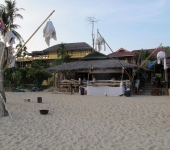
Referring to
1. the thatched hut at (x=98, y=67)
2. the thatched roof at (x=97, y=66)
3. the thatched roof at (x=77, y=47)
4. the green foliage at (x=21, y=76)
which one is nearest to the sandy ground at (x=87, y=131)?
the thatched hut at (x=98, y=67)

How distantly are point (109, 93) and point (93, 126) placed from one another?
9512 mm

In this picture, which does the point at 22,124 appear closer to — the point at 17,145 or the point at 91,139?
the point at 17,145

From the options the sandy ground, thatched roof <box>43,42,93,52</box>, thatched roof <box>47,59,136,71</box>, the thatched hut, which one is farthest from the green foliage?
the sandy ground

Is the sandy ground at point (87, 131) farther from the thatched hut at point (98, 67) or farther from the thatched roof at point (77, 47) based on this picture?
the thatched roof at point (77, 47)

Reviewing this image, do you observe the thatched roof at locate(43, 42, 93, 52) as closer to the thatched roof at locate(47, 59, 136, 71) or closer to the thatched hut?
the thatched hut

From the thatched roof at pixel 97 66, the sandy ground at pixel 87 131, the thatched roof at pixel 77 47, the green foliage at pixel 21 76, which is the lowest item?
the sandy ground at pixel 87 131

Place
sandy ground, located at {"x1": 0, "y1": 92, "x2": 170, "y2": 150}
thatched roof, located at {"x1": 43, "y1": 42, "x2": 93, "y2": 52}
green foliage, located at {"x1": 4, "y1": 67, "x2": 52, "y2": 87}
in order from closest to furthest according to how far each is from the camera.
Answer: sandy ground, located at {"x1": 0, "y1": 92, "x2": 170, "y2": 150} < green foliage, located at {"x1": 4, "y1": 67, "x2": 52, "y2": 87} < thatched roof, located at {"x1": 43, "y1": 42, "x2": 93, "y2": 52}

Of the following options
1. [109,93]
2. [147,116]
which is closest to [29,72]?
[109,93]

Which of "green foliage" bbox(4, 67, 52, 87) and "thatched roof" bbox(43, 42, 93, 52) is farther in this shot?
"thatched roof" bbox(43, 42, 93, 52)

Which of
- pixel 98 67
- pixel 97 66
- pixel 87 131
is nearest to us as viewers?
pixel 87 131

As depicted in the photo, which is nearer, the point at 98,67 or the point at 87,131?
the point at 87,131

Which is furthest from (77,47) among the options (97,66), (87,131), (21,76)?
(87,131)

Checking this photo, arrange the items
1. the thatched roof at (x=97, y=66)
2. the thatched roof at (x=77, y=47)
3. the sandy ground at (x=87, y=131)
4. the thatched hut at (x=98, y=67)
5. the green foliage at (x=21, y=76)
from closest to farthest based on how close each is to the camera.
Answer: the sandy ground at (x=87, y=131) < the thatched roof at (x=97, y=66) < the thatched hut at (x=98, y=67) < the green foliage at (x=21, y=76) < the thatched roof at (x=77, y=47)

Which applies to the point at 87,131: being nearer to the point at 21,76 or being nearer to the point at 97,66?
the point at 97,66
